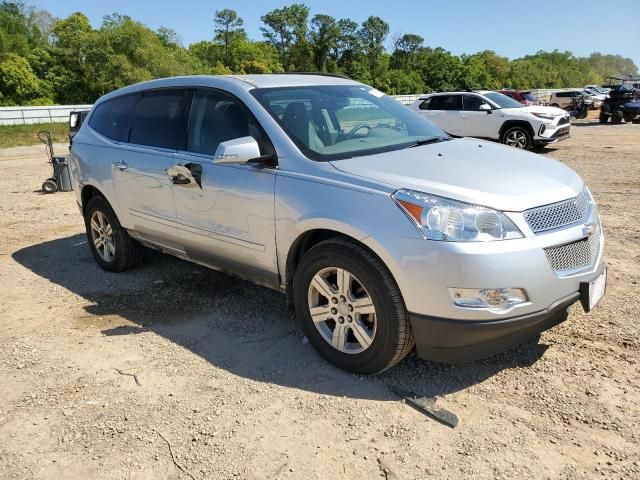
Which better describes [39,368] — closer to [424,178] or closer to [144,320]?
[144,320]

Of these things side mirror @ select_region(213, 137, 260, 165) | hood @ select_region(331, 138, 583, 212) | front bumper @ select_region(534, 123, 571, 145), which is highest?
side mirror @ select_region(213, 137, 260, 165)

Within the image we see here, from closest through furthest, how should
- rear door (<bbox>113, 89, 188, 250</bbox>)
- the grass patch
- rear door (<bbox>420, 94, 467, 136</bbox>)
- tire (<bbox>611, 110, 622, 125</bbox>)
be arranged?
rear door (<bbox>113, 89, 188, 250</bbox>)
rear door (<bbox>420, 94, 467, 136</bbox>)
the grass patch
tire (<bbox>611, 110, 622, 125</bbox>)

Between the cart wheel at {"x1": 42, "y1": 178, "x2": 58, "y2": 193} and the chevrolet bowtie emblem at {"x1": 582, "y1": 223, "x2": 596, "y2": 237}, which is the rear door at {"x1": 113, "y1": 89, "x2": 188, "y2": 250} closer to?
the chevrolet bowtie emblem at {"x1": 582, "y1": 223, "x2": 596, "y2": 237}

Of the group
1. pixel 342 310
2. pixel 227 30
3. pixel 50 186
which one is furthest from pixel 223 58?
pixel 342 310

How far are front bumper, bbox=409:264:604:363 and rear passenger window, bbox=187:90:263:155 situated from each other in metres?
1.75

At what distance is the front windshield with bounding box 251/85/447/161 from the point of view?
3.64 metres

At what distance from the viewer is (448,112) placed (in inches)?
617

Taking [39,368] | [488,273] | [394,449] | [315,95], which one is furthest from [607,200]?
[39,368]

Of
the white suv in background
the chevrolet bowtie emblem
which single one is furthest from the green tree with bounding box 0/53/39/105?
the chevrolet bowtie emblem

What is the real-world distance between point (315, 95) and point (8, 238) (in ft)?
16.7

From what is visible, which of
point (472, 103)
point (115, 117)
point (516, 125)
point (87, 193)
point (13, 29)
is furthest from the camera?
point (13, 29)

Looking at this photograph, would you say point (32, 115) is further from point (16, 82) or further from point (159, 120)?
point (159, 120)

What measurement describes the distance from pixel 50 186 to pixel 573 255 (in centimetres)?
953

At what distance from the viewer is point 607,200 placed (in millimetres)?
7859
